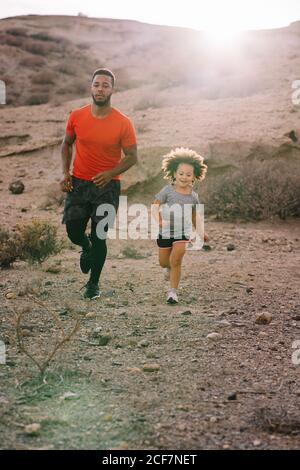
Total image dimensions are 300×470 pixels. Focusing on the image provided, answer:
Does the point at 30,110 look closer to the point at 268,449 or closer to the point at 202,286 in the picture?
the point at 202,286

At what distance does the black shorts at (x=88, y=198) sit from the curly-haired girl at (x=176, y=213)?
0.39 metres

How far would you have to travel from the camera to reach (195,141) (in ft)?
42.0

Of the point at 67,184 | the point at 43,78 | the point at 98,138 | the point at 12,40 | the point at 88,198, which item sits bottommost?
the point at 88,198

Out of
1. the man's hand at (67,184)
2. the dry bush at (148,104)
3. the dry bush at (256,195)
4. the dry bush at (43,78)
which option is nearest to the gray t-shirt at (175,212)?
the man's hand at (67,184)

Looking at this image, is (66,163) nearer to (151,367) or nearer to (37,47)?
(151,367)

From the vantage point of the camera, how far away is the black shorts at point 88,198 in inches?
242

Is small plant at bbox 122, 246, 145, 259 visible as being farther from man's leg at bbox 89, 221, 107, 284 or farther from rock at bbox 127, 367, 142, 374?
rock at bbox 127, 367, 142, 374

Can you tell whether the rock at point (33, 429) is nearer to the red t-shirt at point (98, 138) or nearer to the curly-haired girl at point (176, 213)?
the curly-haired girl at point (176, 213)

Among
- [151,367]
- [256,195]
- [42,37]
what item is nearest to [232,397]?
[151,367]

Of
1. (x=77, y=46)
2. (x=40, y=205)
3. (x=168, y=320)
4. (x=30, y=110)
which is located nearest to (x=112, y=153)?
(x=168, y=320)

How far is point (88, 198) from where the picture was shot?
243 inches

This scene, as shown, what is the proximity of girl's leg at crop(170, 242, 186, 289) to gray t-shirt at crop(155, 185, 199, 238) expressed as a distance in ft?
0.33

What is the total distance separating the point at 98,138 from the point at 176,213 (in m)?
0.97
